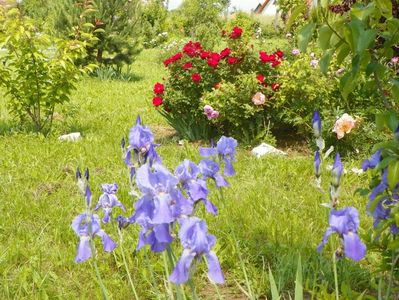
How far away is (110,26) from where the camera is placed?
35.1 feet

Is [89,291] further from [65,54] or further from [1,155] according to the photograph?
[65,54]

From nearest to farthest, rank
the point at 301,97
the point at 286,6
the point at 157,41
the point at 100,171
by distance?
the point at 100,171, the point at 301,97, the point at 286,6, the point at 157,41

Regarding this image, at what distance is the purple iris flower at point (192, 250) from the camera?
0.93 m

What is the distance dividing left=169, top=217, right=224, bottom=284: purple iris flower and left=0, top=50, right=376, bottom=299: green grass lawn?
0.48 metres

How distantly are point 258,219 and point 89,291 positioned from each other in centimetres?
115

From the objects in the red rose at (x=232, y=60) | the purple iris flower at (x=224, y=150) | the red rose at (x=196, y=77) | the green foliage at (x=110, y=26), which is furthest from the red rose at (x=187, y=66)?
→ the green foliage at (x=110, y=26)

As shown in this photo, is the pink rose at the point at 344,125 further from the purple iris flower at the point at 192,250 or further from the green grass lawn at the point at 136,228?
the purple iris flower at the point at 192,250

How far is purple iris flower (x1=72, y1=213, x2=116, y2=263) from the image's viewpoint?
4.28 ft

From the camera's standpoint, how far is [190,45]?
574cm

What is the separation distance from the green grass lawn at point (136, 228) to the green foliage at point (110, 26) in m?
5.66

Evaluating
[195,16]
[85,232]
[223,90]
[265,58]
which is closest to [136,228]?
[85,232]

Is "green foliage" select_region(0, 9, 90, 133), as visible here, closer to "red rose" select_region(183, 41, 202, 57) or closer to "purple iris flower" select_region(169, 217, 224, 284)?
"red rose" select_region(183, 41, 202, 57)

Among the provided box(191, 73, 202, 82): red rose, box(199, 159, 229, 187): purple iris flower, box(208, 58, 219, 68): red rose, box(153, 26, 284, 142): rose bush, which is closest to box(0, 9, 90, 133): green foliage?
box(153, 26, 284, 142): rose bush

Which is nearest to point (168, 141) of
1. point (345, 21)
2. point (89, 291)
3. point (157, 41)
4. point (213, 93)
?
point (213, 93)
